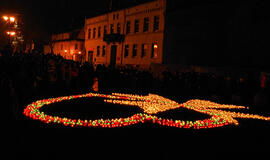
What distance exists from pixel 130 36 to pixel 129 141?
3142cm

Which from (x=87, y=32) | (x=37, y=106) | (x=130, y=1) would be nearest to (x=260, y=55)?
(x=37, y=106)

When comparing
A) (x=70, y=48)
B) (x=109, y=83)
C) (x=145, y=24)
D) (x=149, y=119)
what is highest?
(x=145, y=24)

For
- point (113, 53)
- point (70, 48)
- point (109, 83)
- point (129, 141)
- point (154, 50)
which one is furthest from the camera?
point (70, 48)

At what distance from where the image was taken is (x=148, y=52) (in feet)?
107

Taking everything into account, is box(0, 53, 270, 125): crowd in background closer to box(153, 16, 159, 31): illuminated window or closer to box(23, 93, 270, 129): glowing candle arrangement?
box(23, 93, 270, 129): glowing candle arrangement

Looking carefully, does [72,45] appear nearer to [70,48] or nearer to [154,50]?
[70,48]

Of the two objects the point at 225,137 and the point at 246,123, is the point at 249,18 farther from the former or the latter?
the point at 225,137

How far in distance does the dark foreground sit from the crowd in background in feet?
10.6

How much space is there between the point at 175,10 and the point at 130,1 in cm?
1205

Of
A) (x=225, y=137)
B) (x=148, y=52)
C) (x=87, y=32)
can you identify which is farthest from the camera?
(x=87, y=32)

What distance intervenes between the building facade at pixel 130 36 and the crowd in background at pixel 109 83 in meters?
13.3

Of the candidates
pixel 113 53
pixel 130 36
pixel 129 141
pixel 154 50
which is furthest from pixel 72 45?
pixel 129 141

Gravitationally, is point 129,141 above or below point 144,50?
below

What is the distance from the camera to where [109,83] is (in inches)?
664
